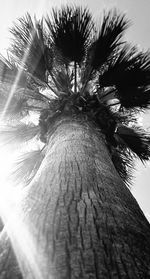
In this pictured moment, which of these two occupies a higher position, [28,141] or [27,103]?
[27,103]

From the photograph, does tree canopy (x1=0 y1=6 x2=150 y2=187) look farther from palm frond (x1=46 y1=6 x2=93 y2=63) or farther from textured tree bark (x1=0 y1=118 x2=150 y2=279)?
textured tree bark (x1=0 y1=118 x2=150 y2=279)

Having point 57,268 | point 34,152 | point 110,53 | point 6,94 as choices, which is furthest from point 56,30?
point 57,268

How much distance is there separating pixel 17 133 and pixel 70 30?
87.5 inches

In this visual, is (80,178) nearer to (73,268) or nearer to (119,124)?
(73,268)

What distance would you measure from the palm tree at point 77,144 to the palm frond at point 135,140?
0.8 inches

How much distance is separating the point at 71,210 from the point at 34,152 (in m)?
3.78

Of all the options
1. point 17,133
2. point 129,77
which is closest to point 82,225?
point 129,77

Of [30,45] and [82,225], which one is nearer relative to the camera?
[82,225]

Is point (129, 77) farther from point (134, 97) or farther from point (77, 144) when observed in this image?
point (77, 144)

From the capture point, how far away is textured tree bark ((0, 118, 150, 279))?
1.07 meters

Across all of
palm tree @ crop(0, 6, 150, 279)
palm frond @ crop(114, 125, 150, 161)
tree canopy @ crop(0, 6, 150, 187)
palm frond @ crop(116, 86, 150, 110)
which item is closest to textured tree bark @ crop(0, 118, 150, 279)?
palm tree @ crop(0, 6, 150, 279)

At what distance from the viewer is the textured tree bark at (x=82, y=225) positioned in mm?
1068

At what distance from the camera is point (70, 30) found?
13.8 feet

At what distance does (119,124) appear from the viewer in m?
5.17
